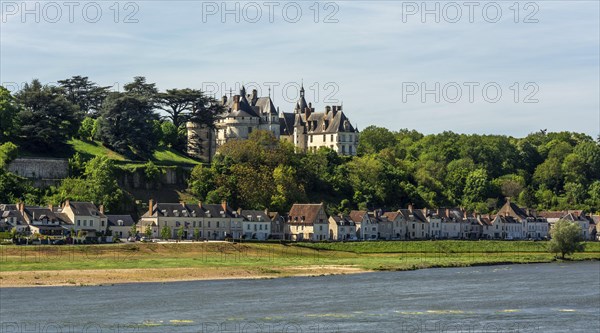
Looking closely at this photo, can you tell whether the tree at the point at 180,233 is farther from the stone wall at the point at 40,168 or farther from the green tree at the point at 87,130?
the green tree at the point at 87,130

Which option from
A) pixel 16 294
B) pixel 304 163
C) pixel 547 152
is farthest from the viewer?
pixel 547 152

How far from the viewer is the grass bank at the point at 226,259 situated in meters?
78.9

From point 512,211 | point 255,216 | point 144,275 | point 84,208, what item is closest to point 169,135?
point 255,216

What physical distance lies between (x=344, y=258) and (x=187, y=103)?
44232mm

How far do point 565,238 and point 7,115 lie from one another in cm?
5878

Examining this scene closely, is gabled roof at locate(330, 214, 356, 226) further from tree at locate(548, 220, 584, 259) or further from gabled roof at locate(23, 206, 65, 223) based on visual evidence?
gabled roof at locate(23, 206, 65, 223)

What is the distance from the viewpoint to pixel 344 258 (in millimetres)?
102938

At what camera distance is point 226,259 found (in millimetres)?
93062

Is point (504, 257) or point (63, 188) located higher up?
point (63, 188)

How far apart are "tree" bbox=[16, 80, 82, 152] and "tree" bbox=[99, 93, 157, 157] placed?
5370mm

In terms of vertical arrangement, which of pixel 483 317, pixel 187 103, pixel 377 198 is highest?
pixel 187 103

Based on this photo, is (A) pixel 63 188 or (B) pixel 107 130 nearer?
(A) pixel 63 188

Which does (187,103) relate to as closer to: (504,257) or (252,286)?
(504,257)

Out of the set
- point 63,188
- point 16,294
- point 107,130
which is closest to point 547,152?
point 107,130
